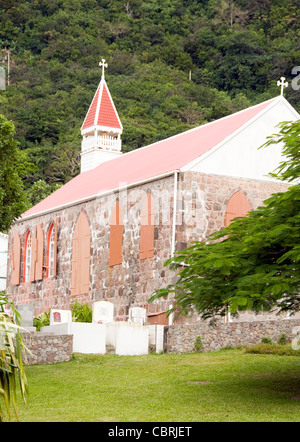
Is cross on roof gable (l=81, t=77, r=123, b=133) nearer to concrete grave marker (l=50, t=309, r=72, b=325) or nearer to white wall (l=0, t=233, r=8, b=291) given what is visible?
white wall (l=0, t=233, r=8, b=291)

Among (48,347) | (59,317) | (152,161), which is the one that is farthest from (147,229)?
(48,347)

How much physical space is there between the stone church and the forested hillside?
22.0 m

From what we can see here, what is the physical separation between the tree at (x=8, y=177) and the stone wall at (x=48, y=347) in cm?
480

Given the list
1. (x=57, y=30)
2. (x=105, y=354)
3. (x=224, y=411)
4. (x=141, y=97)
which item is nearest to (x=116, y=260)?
(x=105, y=354)

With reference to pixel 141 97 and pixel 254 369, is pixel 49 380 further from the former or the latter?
pixel 141 97

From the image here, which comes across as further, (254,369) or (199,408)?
(254,369)

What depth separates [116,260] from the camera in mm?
31969

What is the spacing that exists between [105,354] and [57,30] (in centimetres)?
6981

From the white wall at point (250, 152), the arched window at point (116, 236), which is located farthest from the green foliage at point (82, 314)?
the white wall at point (250, 152)

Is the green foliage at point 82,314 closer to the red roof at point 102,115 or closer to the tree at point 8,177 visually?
the tree at point 8,177

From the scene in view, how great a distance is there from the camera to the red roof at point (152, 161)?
30922 millimetres

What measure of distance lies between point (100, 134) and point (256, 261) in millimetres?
25801

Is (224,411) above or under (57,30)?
under
